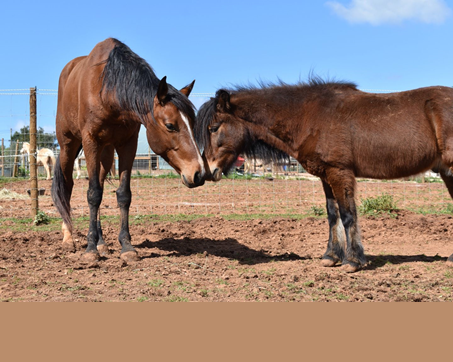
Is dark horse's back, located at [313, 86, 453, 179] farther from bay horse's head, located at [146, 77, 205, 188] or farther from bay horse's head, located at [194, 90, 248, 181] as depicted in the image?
bay horse's head, located at [146, 77, 205, 188]

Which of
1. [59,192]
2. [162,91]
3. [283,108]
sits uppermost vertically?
[162,91]

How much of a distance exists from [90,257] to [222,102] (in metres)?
2.50

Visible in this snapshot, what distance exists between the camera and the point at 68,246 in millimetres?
6375

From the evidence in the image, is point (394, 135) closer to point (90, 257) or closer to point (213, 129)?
point (213, 129)

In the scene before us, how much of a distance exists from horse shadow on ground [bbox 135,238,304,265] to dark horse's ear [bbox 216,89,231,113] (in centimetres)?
190

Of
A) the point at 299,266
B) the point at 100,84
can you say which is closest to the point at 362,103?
the point at 299,266

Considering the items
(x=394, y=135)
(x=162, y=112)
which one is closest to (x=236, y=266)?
(x=162, y=112)

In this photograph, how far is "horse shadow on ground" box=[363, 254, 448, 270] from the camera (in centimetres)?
532

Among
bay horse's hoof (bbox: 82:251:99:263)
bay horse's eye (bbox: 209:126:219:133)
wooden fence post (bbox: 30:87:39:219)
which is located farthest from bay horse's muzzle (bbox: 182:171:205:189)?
wooden fence post (bbox: 30:87:39:219)

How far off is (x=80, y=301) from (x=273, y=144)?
9.48ft

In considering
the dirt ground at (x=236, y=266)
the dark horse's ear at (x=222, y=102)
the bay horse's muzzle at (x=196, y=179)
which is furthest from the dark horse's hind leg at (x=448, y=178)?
the bay horse's muzzle at (x=196, y=179)

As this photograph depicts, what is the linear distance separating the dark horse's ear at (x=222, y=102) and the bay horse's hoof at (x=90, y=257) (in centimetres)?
236

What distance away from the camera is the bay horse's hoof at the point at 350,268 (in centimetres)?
497

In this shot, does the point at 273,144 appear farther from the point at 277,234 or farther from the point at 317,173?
the point at 277,234
